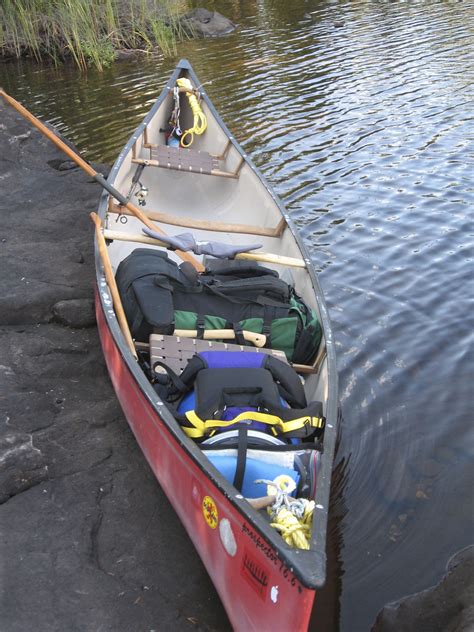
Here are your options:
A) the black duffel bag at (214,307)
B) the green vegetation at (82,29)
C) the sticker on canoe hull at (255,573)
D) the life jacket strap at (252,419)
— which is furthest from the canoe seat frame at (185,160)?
the green vegetation at (82,29)

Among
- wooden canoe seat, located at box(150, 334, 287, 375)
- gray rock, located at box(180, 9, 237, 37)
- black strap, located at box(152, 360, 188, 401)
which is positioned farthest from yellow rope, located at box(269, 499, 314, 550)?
gray rock, located at box(180, 9, 237, 37)

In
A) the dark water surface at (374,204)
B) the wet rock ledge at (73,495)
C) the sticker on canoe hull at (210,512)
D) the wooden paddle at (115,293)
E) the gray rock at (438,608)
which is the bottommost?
the dark water surface at (374,204)

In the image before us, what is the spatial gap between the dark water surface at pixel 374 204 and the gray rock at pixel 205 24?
57 cm

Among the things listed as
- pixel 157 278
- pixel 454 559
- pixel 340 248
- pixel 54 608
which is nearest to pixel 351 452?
pixel 454 559

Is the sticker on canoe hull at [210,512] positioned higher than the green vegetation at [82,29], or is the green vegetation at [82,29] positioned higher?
the green vegetation at [82,29]

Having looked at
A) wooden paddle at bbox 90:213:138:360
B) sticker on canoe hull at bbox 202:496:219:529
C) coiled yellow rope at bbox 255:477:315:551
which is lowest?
sticker on canoe hull at bbox 202:496:219:529

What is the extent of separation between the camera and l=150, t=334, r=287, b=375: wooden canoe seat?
4660mm

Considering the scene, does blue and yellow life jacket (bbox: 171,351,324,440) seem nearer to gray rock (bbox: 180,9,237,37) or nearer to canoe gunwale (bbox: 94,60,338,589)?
canoe gunwale (bbox: 94,60,338,589)

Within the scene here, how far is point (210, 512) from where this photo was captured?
11.2ft

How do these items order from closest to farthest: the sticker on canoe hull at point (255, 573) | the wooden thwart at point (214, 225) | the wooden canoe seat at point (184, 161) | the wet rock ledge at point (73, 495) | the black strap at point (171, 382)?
1. the sticker on canoe hull at point (255, 573)
2. the wet rock ledge at point (73, 495)
3. the black strap at point (171, 382)
4. the wooden thwart at point (214, 225)
5. the wooden canoe seat at point (184, 161)

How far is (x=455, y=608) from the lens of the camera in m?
3.44

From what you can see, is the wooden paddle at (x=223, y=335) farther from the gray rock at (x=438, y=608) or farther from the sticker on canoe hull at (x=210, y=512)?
the gray rock at (x=438, y=608)

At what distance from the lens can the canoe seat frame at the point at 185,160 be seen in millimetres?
7957

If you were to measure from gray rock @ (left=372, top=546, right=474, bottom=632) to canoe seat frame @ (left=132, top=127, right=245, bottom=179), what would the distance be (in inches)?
209
